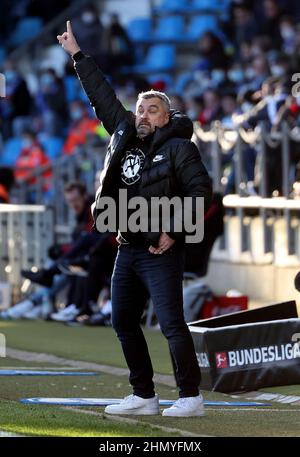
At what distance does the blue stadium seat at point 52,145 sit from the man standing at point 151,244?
1803 centimetres

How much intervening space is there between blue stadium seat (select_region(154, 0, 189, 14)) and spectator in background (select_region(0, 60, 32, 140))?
299 cm

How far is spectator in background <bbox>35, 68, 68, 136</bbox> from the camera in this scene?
1120 inches

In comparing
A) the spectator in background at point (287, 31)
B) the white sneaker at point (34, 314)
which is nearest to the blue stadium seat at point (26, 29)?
the spectator in background at point (287, 31)

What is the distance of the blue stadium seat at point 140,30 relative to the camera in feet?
96.6

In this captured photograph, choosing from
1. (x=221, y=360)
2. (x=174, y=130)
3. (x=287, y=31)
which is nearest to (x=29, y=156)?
(x=287, y=31)

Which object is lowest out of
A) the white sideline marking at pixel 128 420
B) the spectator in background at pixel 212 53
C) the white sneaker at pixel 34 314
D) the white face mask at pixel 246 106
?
the white sneaker at pixel 34 314

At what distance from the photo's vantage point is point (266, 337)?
11.3m

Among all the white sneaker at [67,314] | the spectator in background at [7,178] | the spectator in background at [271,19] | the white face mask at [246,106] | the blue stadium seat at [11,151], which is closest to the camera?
the white sneaker at [67,314]

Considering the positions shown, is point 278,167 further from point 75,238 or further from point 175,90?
point 175,90

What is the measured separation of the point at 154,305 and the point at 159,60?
19816mm

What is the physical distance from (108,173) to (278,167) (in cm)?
813

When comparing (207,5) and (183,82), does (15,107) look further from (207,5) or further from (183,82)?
(183,82)

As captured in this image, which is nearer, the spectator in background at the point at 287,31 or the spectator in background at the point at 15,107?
the spectator in background at the point at 287,31

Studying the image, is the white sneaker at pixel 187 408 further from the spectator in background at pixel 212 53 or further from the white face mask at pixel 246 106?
the spectator in background at pixel 212 53
